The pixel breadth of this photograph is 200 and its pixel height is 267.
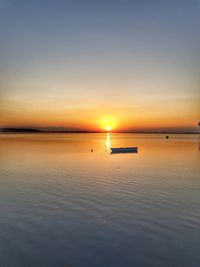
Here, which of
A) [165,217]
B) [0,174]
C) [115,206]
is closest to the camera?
[165,217]

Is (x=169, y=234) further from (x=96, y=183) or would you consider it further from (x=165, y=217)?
(x=96, y=183)

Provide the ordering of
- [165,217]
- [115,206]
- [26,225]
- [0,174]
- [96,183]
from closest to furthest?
[26,225] < [165,217] < [115,206] < [96,183] < [0,174]

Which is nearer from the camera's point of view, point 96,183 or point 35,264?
point 35,264


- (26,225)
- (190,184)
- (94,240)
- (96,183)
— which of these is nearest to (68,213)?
(26,225)

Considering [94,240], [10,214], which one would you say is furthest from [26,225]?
[94,240]

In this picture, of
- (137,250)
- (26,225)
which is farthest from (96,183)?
(137,250)

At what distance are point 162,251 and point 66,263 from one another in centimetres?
412

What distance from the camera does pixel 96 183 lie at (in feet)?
83.1

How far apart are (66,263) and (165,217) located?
24.6ft

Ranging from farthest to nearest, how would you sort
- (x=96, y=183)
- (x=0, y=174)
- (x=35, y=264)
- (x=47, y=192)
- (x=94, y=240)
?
(x=0, y=174) → (x=96, y=183) → (x=47, y=192) → (x=94, y=240) → (x=35, y=264)

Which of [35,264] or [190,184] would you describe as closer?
[35,264]

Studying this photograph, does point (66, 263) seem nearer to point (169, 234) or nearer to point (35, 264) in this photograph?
point (35, 264)

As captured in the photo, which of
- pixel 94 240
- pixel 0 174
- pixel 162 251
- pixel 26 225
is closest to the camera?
pixel 162 251

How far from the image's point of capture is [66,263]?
9797 millimetres
